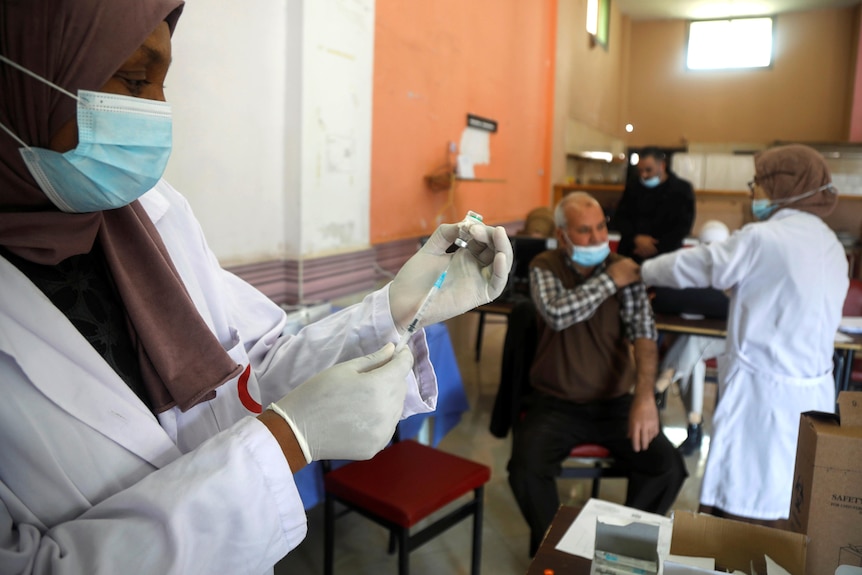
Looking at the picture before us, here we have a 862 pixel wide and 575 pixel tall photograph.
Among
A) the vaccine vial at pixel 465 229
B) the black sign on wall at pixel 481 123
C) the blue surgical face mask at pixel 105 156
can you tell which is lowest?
the vaccine vial at pixel 465 229

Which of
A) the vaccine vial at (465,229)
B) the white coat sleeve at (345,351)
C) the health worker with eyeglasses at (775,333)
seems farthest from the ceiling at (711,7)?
the white coat sleeve at (345,351)

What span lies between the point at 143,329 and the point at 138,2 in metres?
0.44

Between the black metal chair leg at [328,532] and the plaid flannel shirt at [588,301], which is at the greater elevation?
the plaid flannel shirt at [588,301]

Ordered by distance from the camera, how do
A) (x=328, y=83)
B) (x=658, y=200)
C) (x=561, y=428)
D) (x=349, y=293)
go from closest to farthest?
1. (x=561, y=428)
2. (x=328, y=83)
3. (x=349, y=293)
4. (x=658, y=200)

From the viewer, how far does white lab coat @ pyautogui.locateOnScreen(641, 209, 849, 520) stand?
2371 mm

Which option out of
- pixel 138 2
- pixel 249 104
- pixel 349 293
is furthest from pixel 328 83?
pixel 138 2

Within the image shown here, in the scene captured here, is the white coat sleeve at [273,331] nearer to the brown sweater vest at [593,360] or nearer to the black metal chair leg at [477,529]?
the black metal chair leg at [477,529]

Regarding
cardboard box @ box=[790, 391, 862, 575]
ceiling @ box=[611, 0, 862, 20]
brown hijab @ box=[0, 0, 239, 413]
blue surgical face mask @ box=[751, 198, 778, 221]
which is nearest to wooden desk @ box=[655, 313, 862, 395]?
blue surgical face mask @ box=[751, 198, 778, 221]

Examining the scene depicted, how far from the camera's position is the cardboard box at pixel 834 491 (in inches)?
34.7

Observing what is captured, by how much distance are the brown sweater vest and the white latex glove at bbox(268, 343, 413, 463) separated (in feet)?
5.65

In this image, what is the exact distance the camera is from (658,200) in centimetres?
456

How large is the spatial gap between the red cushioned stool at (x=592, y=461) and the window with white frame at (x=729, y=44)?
30.1 ft

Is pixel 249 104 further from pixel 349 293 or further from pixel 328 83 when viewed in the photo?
pixel 349 293

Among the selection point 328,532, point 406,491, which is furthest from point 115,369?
point 328,532
